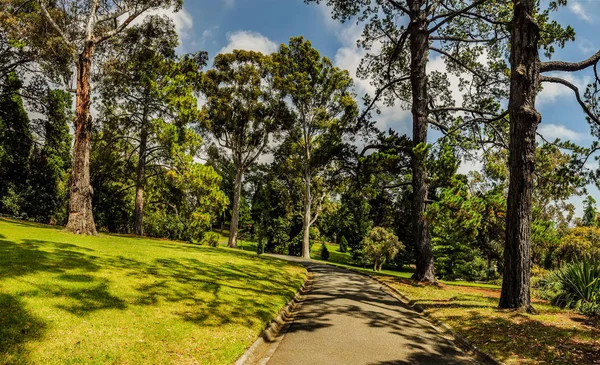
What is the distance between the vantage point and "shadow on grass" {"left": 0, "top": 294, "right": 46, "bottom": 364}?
429cm

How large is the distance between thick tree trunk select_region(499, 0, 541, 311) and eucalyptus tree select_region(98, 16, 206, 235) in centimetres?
2133

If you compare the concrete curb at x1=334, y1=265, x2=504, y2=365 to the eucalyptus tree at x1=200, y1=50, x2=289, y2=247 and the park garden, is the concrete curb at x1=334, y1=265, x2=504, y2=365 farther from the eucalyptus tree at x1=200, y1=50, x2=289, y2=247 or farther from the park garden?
the eucalyptus tree at x1=200, y1=50, x2=289, y2=247

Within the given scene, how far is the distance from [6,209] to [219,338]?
4097cm

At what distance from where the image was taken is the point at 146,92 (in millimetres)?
27094

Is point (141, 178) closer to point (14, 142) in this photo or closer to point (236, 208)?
point (236, 208)

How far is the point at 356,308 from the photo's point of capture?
30.7 ft

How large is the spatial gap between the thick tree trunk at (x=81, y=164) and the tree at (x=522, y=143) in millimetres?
17434

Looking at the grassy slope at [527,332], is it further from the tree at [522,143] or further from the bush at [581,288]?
the tree at [522,143]

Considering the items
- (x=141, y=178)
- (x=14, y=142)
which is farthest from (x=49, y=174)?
(x=141, y=178)

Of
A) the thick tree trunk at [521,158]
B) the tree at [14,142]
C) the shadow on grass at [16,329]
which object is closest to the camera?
the shadow on grass at [16,329]

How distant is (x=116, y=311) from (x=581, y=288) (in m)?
11.9

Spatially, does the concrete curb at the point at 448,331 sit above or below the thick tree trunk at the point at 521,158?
below

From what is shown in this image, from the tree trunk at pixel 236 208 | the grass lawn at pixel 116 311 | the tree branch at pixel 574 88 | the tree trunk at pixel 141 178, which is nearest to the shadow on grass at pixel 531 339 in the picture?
the grass lawn at pixel 116 311

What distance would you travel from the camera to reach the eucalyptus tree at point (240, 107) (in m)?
33.0
